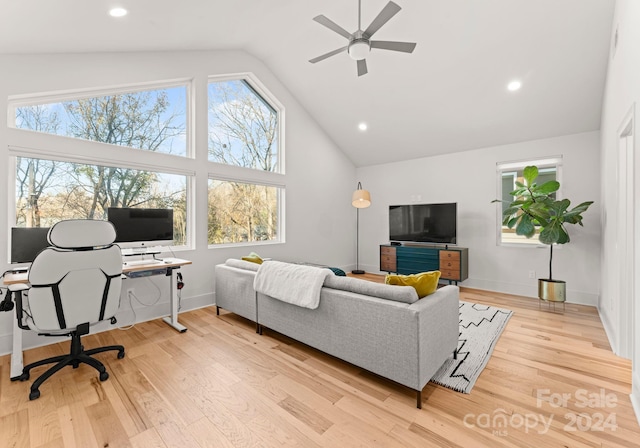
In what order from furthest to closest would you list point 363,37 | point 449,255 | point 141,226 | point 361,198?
point 361,198 → point 449,255 → point 141,226 → point 363,37

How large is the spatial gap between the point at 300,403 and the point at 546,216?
388 cm

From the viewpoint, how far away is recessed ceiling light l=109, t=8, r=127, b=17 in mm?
2547

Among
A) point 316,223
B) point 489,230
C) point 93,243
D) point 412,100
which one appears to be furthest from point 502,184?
point 93,243

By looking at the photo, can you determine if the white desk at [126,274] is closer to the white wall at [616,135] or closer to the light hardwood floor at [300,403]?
the light hardwood floor at [300,403]

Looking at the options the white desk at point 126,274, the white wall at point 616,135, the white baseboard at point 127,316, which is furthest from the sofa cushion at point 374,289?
the white baseboard at point 127,316

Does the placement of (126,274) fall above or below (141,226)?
below

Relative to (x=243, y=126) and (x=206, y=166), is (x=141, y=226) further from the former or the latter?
(x=243, y=126)

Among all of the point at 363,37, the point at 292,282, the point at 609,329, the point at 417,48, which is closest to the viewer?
the point at 363,37

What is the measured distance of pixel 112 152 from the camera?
3.27 meters

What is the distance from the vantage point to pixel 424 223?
17.7ft

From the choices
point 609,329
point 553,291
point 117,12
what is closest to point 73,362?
point 117,12

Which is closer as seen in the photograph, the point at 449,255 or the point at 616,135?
the point at 616,135

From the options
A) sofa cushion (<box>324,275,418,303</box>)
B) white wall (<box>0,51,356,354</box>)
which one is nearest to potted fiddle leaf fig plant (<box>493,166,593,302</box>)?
sofa cushion (<box>324,275,418,303</box>)

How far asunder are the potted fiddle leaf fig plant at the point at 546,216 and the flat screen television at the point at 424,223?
3.65ft
